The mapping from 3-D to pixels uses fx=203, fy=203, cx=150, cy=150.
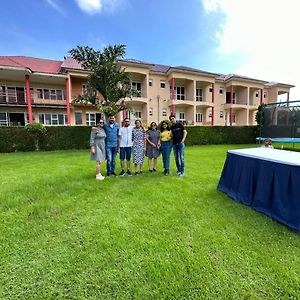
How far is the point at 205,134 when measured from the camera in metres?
18.6

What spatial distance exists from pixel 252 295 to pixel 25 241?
285 centimetres

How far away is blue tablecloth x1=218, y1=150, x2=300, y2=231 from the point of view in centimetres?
310

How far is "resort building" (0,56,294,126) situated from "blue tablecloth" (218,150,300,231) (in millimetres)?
15972

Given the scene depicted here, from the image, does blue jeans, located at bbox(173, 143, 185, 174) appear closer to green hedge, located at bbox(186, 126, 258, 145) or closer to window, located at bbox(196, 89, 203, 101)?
green hedge, located at bbox(186, 126, 258, 145)

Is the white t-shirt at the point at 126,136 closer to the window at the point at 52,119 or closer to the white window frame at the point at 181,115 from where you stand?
the window at the point at 52,119

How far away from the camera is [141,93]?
76.9ft

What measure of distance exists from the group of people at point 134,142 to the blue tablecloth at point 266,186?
1789mm

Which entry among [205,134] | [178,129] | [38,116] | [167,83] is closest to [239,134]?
[205,134]

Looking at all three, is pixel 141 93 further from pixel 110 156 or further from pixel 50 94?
pixel 110 156

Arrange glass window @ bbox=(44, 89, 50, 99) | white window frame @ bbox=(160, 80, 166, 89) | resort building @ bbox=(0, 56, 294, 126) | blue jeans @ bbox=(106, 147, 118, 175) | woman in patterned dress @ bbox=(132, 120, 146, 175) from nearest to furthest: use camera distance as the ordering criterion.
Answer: blue jeans @ bbox=(106, 147, 118, 175) → woman in patterned dress @ bbox=(132, 120, 146, 175) → resort building @ bbox=(0, 56, 294, 126) → glass window @ bbox=(44, 89, 50, 99) → white window frame @ bbox=(160, 80, 166, 89)

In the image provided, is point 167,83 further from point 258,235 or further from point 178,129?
point 258,235

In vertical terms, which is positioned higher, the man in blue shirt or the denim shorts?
the man in blue shirt

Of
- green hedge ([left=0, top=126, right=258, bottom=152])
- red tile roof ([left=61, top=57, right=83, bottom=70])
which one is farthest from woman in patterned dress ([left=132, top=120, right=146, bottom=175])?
red tile roof ([left=61, top=57, right=83, bottom=70])

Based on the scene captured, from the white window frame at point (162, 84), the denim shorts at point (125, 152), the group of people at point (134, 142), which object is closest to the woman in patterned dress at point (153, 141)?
the group of people at point (134, 142)
